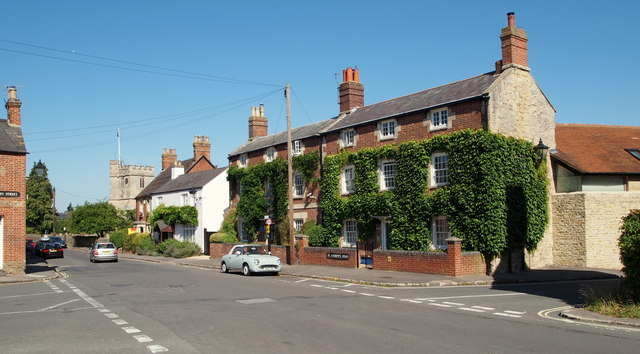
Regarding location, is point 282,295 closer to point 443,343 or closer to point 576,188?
point 443,343

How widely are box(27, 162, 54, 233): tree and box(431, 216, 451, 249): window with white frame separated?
2957 inches

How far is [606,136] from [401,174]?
517 inches

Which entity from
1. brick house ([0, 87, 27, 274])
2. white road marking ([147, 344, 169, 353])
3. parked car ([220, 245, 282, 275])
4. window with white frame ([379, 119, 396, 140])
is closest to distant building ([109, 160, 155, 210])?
brick house ([0, 87, 27, 274])

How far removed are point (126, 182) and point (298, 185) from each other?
65.0 m

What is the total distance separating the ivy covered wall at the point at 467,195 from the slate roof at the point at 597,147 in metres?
2.73

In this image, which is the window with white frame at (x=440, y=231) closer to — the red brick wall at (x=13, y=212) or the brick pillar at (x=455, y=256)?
the brick pillar at (x=455, y=256)

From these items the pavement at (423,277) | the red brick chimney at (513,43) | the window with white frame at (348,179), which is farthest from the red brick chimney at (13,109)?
the red brick chimney at (513,43)

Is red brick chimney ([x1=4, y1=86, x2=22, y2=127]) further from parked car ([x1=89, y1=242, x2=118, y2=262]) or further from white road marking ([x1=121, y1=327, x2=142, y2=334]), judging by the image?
white road marking ([x1=121, y1=327, x2=142, y2=334])

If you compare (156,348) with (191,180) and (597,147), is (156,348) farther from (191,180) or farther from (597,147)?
(191,180)

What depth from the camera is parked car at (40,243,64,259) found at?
148 feet

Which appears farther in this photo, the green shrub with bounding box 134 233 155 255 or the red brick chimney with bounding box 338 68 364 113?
the green shrub with bounding box 134 233 155 255

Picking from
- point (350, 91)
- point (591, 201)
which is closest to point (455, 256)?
point (591, 201)

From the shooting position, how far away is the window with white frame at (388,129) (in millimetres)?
30422

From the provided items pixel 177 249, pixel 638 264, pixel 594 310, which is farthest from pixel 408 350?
pixel 177 249
